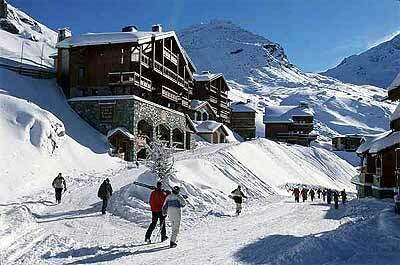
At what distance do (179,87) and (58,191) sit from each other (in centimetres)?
2686

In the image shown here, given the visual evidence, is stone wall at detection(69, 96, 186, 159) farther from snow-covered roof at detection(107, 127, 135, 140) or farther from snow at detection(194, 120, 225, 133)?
snow at detection(194, 120, 225, 133)

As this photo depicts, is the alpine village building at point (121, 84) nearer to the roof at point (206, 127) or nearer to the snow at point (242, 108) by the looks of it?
the roof at point (206, 127)

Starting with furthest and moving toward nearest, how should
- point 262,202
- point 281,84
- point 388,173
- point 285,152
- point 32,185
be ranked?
point 281,84 < point 285,152 < point 388,173 < point 262,202 < point 32,185

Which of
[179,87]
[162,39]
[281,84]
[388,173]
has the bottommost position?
[388,173]

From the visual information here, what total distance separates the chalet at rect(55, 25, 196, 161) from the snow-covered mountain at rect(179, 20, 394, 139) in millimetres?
53939

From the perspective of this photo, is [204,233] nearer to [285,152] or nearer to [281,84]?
[285,152]

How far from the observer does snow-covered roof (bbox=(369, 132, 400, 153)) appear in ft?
80.5

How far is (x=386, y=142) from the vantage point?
25922mm

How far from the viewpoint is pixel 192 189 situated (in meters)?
19.0

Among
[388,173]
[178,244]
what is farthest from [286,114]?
[178,244]

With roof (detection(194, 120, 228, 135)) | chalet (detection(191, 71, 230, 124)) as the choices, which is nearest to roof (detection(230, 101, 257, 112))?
chalet (detection(191, 71, 230, 124))

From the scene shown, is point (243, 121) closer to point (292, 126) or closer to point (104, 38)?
point (292, 126)

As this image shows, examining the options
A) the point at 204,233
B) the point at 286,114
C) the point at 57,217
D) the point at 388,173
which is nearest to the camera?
the point at 204,233

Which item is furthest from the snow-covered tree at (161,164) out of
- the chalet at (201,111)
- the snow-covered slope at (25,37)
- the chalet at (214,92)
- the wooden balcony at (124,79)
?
the chalet at (214,92)
